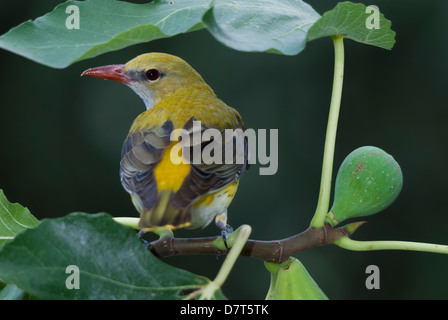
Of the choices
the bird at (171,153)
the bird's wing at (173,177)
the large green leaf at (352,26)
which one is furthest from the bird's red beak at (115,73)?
the large green leaf at (352,26)

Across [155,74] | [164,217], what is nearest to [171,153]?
[164,217]

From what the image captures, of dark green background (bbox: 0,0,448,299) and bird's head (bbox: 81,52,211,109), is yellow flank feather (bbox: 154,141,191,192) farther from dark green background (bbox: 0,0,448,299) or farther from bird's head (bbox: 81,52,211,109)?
dark green background (bbox: 0,0,448,299)

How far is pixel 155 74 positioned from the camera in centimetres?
228

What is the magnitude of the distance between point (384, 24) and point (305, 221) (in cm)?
298

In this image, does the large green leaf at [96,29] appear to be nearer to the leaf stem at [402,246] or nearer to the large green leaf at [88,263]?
the large green leaf at [88,263]

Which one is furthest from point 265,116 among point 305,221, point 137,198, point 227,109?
point 137,198

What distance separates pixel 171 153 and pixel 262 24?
43 centimetres

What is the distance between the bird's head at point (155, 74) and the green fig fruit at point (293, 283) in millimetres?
990

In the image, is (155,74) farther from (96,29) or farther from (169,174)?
(96,29)

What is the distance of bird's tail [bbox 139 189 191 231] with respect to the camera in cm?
154

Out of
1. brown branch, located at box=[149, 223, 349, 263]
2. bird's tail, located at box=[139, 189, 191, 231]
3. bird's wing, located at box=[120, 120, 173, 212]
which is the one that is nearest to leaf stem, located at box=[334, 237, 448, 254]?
brown branch, located at box=[149, 223, 349, 263]

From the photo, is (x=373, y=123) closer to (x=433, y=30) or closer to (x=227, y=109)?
(x=433, y=30)

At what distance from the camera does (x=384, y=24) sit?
161cm

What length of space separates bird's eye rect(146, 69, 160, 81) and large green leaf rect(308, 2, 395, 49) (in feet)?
2.74
